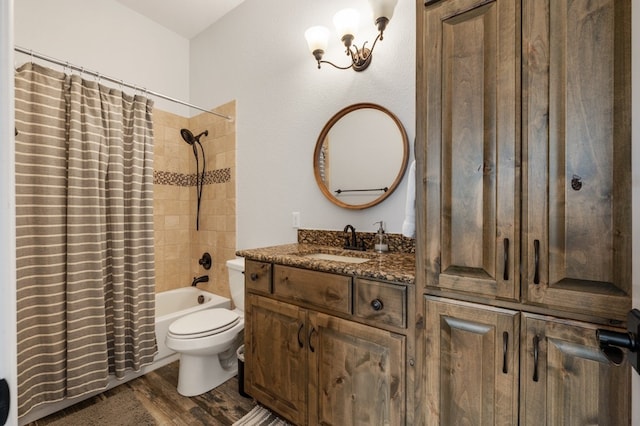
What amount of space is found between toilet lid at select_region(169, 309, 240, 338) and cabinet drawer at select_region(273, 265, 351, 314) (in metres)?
0.66

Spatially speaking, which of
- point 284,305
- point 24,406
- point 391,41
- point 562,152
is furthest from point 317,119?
point 24,406

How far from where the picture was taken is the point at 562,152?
2.55 ft

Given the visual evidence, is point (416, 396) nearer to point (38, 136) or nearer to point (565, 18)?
point (565, 18)

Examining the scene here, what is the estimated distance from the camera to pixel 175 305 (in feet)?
8.59

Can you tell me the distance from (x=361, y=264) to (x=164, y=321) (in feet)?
5.70

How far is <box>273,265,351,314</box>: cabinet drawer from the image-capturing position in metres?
1.19

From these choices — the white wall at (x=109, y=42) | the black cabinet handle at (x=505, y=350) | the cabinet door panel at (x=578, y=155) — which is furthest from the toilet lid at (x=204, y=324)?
the white wall at (x=109, y=42)

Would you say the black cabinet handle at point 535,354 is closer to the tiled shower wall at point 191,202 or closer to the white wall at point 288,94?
the white wall at point 288,94

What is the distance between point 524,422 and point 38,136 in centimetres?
261

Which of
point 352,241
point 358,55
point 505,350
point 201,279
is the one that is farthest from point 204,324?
point 358,55

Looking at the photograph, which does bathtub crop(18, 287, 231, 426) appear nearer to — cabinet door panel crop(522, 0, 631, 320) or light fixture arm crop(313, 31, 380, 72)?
light fixture arm crop(313, 31, 380, 72)

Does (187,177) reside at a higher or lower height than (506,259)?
higher

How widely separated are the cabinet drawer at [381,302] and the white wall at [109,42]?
94.4 inches

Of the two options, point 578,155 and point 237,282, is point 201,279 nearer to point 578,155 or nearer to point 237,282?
point 237,282
